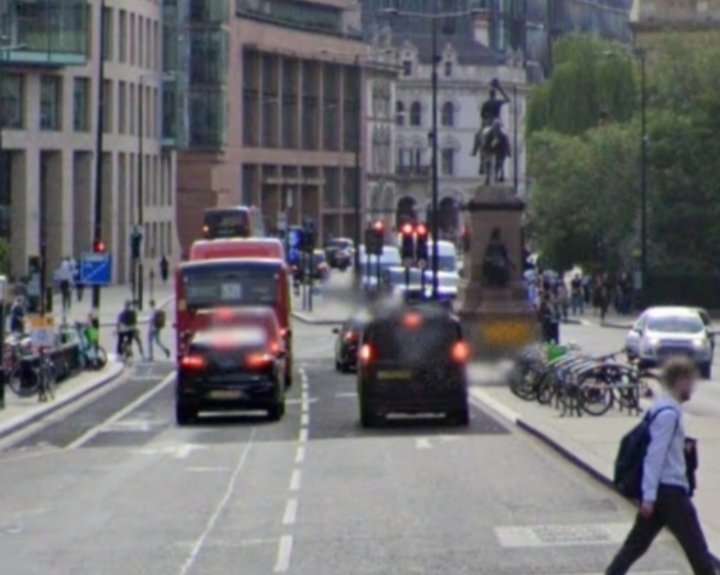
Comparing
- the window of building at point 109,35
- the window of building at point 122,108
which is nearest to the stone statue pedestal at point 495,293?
the window of building at point 109,35

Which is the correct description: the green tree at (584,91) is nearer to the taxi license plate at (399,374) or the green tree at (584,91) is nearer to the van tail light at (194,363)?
the van tail light at (194,363)

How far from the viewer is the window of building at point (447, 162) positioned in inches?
7490

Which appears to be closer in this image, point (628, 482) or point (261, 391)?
point (628, 482)

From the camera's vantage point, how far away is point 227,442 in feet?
126

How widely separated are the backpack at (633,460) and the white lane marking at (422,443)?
1805 centimetres

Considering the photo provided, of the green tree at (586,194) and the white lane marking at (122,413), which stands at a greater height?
the green tree at (586,194)

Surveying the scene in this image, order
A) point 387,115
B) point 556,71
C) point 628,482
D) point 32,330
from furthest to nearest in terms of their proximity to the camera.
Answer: point 387,115 → point 556,71 → point 32,330 → point 628,482

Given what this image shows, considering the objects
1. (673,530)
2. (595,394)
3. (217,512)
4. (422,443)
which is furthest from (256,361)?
(673,530)

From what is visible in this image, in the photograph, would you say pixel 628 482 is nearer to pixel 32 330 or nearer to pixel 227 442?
pixel 227 442

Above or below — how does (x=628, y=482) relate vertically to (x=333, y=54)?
below

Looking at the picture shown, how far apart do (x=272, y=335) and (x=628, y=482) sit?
1002 inches

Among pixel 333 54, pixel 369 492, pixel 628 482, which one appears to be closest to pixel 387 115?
pixel 333 54

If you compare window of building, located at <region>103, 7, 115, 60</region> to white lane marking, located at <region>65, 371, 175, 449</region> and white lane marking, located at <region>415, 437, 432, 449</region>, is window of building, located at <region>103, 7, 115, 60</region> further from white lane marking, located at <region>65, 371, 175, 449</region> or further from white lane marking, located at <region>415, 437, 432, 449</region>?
white lane marking, located at <region>415, 437, 432, 449</region>

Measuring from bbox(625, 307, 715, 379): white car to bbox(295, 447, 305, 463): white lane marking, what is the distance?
60.6 feet
